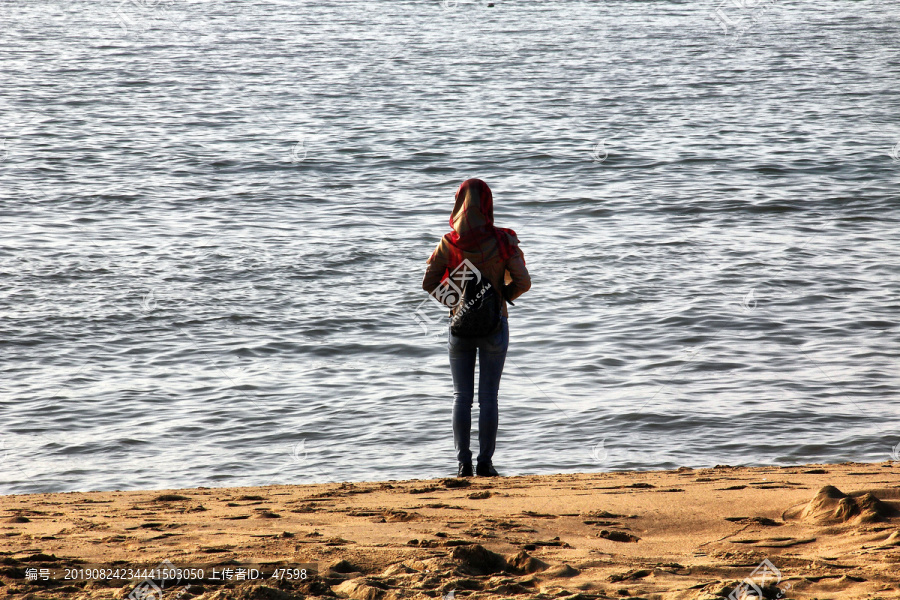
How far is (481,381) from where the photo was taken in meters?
6.06

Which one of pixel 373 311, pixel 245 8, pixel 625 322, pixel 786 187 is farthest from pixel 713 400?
pixel 245 8

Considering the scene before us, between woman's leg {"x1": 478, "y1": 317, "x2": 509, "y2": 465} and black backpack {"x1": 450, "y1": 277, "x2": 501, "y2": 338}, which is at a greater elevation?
black backpack {"x1": 450, "y1": 277, "x2": 501, "y2": 338}

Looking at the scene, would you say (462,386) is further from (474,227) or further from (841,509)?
(841,509)

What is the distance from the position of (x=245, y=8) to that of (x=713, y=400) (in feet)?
139

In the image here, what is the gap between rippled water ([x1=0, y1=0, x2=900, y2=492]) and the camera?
7512 mm

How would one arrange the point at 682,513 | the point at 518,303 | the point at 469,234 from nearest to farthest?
the point at 682,513 < the point at 469,234 < the point at 518,303

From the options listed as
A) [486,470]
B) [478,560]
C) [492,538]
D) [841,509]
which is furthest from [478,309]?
[841,509]

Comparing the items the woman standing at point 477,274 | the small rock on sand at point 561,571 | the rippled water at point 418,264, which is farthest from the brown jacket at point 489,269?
the small rock on sand at point 561,571

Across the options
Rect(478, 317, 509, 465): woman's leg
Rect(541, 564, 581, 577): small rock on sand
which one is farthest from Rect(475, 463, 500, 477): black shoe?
Rect(541, 564, 581, 577): small rock on sand

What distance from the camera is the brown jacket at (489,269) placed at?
5738mm

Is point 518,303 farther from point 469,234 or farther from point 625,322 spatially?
point 469,234

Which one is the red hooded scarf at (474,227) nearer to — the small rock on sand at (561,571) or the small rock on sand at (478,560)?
the small rock on sand at (478,560)

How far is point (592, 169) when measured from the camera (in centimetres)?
1828

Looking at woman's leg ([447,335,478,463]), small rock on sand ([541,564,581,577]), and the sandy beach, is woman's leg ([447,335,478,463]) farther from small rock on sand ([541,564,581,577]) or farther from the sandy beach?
small rock on sand ([541,564,581,577])
